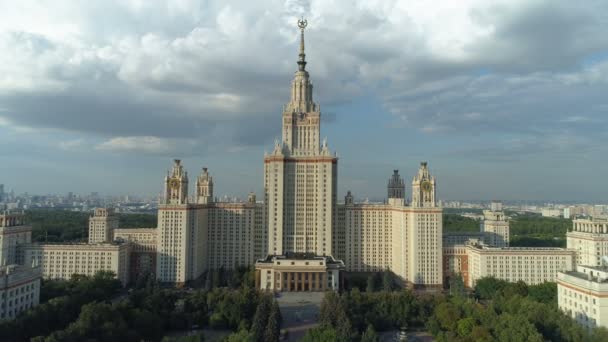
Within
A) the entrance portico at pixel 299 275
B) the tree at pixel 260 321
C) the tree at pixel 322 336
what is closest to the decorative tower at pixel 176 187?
the entrance portico at pixel 299 275

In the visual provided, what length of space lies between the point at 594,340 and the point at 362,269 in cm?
4978

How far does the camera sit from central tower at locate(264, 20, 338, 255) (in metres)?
86.4

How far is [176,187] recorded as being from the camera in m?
83.6

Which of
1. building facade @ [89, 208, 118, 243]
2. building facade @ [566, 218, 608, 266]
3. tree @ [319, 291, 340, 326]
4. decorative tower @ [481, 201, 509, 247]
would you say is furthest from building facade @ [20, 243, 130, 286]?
decorative tower @ [481, 201, 509, 247]

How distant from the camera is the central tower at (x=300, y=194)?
86.4 meters

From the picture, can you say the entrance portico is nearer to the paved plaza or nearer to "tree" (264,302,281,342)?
the paved plaza

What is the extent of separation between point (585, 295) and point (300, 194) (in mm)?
49536

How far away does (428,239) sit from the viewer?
81438 millimetres

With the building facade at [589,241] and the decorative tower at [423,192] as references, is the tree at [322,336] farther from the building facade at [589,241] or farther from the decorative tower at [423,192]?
the building facade at [589,241]

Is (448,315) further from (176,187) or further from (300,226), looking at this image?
(176,187)

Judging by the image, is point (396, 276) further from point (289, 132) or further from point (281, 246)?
point (289, 132)

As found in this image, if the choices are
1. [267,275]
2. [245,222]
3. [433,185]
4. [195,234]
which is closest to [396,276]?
[433,185]

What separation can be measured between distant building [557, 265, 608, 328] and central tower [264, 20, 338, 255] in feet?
133

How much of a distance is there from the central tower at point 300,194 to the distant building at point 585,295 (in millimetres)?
40398
